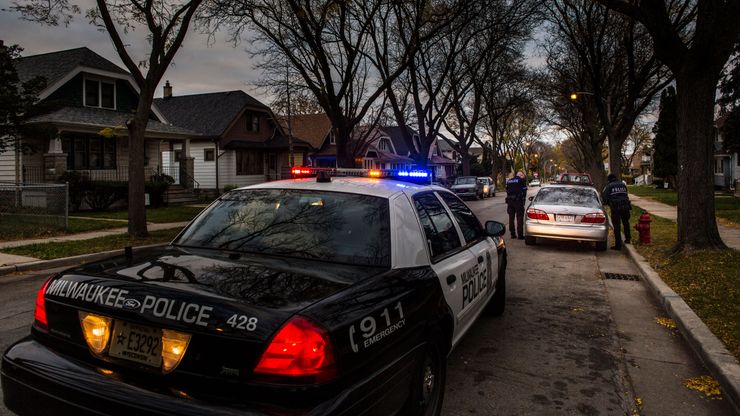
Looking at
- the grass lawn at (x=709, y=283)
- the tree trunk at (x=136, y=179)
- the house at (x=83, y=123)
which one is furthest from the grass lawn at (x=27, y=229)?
the grass lawn at (x=709, y=283)

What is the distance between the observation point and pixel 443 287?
343 cm

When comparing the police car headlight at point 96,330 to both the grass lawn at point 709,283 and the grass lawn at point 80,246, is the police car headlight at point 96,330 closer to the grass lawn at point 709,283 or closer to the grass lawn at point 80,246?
the grass lawn at point 709,283

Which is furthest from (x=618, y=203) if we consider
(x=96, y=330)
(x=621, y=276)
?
(x=96, y=330)

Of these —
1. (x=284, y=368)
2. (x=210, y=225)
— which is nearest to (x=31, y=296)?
(x=210, y=225)

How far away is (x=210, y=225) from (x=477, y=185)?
109ft

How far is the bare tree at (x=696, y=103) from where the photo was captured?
8.87 m

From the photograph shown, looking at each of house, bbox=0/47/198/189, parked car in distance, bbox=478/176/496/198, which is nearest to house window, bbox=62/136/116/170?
house, bbox=0/47/198/189

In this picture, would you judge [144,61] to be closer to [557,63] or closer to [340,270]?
[340,270]

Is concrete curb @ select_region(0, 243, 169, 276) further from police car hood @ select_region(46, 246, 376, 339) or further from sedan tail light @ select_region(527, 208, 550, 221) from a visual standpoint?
sedan tail light @ select_region(527, 208, 550, 221)

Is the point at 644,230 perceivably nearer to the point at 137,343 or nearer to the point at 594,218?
the point at 594,218

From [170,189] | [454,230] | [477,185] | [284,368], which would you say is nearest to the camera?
[284,368]

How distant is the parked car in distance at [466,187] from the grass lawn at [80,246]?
930 inches

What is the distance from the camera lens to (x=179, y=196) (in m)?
25.2

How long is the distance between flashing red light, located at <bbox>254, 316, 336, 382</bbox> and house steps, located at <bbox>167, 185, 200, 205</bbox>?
23859 mm
